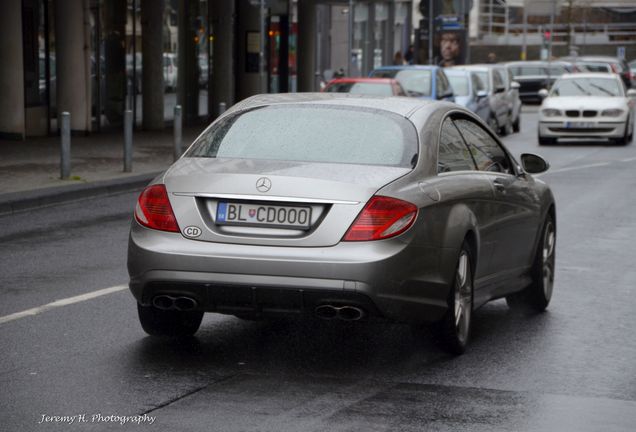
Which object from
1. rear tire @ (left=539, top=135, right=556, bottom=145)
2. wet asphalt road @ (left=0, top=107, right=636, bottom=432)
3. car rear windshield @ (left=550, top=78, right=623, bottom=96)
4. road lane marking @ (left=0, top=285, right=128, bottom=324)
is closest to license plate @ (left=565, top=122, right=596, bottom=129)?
rear tire @ (left=539, top=135, right=556, bottom=145)

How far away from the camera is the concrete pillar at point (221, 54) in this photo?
33.5 meters

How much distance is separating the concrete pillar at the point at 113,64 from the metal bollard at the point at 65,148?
38.0 feet

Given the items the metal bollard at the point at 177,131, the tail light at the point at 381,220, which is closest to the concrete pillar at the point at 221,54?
the metal bollard at the point at 177,131

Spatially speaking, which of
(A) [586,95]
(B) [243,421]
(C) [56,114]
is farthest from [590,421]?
(A) [586,95]

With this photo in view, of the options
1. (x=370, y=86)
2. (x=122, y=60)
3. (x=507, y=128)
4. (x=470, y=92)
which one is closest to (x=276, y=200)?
(x=370, y=86)

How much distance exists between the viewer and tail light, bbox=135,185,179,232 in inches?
285

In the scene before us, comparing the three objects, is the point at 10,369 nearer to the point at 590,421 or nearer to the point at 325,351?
the point at 325,351

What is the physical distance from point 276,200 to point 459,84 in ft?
84.6

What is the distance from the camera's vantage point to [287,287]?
272 inches

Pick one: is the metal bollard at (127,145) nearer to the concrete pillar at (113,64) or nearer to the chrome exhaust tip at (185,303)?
the concrete pillar at (113,64)

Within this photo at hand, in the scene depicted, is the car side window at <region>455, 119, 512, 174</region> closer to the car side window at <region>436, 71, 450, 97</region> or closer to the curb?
the curb

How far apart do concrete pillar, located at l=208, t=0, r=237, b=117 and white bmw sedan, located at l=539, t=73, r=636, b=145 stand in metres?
7.77

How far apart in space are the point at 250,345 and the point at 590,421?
7.38 feet

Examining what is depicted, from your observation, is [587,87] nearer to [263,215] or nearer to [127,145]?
[127,145]
